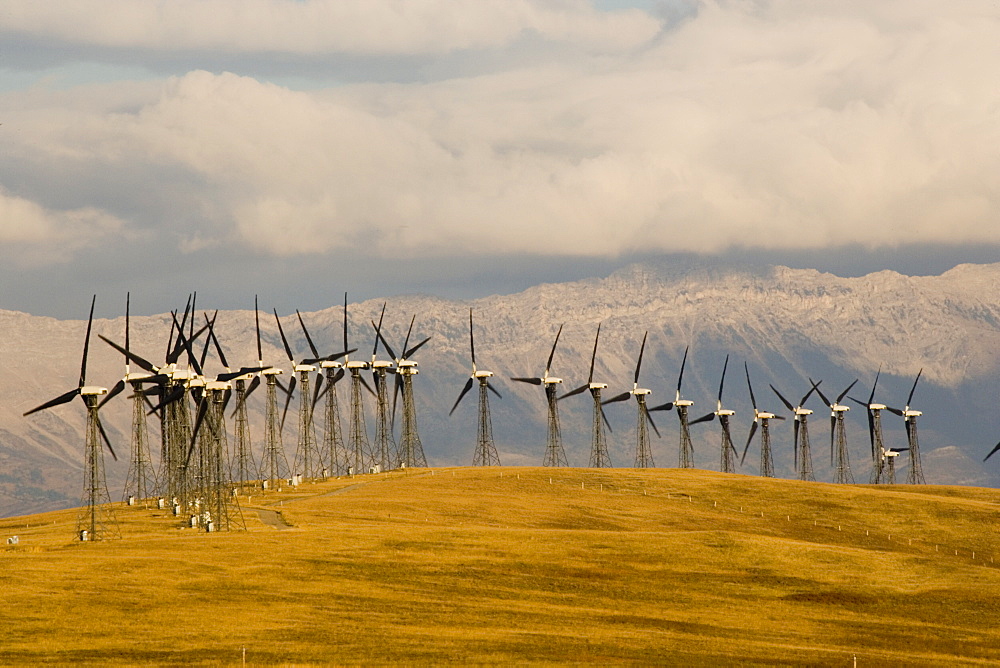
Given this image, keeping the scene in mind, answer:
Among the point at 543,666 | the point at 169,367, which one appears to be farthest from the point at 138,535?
the point at 543,666

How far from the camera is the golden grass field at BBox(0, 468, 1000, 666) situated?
339 feet

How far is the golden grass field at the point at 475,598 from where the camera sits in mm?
103375

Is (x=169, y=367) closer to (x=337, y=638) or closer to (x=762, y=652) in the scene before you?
(x=337, y=638)

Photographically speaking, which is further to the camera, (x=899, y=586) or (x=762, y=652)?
(x=899, y=586)

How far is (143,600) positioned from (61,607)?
7542mm

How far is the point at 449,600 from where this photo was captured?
126 metres

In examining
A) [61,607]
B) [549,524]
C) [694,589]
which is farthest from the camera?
[549,524]

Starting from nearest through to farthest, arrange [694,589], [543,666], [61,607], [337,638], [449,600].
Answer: [543,666], [337,638], [61,607], [449,600], [694,589]

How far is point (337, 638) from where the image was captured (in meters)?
105

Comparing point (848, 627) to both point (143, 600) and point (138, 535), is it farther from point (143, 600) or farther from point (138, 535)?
point (138, 535)

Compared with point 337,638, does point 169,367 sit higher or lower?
higher

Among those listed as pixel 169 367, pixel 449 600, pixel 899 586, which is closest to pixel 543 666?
pixel 449 600

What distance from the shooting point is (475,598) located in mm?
128000

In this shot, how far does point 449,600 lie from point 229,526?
55073 mm
